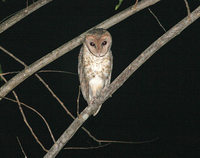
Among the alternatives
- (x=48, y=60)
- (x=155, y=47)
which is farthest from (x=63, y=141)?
(x=155, y=47)

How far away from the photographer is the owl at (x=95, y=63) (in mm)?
2236

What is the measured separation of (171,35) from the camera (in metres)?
1.26

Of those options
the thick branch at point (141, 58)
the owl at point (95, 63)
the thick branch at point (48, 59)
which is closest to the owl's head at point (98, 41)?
the owl at point (95, 63)

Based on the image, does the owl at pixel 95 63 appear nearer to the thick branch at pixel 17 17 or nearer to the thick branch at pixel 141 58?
the thick branch at pixel 17 17

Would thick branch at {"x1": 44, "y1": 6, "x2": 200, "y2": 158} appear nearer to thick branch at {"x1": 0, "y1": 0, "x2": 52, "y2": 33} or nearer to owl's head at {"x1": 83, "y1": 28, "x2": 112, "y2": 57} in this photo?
thick branch at {"x1": 0, "y1": 0, "x2": 52, "y2": 33}

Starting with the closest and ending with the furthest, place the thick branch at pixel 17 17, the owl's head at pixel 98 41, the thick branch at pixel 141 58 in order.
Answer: the thick branch at pixel 141 58 < the thick branch at pixel 17 17 < the owl's head at pixel 98 41

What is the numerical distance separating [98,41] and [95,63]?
33cm

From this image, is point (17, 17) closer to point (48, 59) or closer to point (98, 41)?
point (48, 59)

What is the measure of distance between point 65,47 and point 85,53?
1078mm

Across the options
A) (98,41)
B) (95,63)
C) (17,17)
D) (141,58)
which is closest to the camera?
(141,58)

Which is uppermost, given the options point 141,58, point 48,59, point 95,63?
point 95,63

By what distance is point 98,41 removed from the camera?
2.18 meters

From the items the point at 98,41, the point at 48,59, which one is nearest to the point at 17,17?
the point at 48,59

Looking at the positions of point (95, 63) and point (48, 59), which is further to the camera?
point (95, 63)
